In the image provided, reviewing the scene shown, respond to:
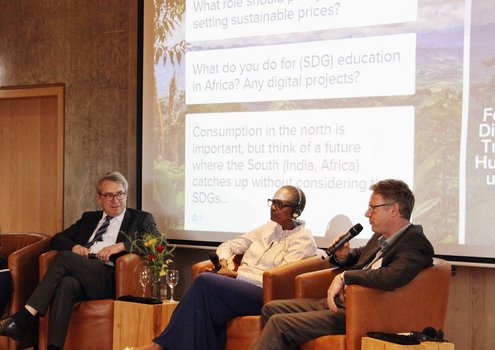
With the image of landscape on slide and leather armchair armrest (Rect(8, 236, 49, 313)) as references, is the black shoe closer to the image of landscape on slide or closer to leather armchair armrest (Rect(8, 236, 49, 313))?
leather armchair armrest (Rect(8, 236, 49, 313))

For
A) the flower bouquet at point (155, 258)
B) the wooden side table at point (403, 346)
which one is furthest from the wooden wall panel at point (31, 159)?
the wooden side table at point (403, 346)

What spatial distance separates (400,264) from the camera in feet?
12.9

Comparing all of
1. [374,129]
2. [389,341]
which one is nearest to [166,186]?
[374,129]

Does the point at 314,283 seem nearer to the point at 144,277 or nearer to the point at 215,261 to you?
the point at 215,261

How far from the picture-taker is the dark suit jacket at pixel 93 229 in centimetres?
563

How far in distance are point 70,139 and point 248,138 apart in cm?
185

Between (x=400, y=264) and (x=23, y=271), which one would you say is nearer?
(x=400, y=264)

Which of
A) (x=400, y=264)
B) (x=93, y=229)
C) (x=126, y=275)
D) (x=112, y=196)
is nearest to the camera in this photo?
(x=400, y=264)

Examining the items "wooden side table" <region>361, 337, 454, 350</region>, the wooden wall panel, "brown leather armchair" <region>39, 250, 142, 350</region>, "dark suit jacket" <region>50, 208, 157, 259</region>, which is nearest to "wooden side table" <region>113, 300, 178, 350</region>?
"brown leather armchair" <region>39, 250, 142, 350</region>

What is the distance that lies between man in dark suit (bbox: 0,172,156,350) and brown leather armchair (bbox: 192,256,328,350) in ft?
3.74

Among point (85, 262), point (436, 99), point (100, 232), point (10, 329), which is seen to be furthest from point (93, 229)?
point (436, 99)

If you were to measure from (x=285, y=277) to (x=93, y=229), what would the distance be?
1.78 m

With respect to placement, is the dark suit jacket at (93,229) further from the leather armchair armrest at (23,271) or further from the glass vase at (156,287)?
the glass vase at (156,287)

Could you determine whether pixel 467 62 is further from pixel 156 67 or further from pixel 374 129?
pixel 156 67
